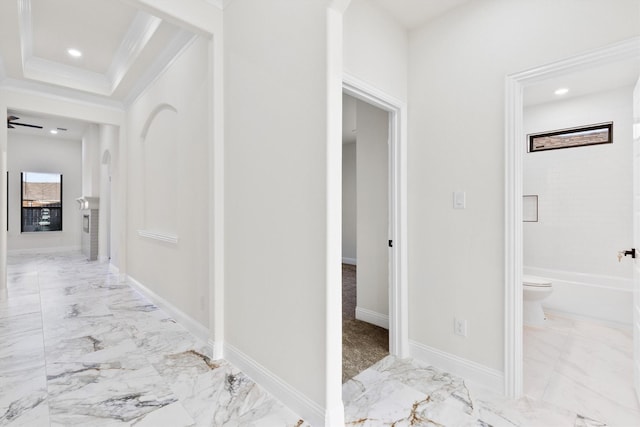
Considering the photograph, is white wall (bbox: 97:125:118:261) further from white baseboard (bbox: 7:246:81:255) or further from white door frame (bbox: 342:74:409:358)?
white door frame (bbox: 342:74:409:358)

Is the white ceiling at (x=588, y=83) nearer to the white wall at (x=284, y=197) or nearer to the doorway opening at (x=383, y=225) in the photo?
the doorway opening at (x=383, y=225)

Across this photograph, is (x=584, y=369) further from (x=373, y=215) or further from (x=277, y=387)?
(x=277, y=387)

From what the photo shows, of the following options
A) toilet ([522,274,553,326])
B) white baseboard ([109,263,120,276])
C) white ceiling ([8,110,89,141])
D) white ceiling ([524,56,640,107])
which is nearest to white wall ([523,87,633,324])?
white ceiling ([524,56,640,107])

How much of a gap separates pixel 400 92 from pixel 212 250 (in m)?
1.92

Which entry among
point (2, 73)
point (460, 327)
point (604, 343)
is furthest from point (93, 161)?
point (604, 343)

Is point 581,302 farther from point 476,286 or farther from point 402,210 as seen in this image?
point 402,210

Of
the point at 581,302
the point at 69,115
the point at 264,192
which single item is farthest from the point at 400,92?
the point at 69,115

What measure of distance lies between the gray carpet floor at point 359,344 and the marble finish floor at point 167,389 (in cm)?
9

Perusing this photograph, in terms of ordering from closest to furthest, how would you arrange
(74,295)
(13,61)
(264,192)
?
(264,192)
(13,61)
(74,295)

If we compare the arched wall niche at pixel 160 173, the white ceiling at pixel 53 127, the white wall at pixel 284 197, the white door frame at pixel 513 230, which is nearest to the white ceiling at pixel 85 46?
the arched wall niche at pixel 160 173

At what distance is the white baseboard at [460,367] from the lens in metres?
2.01

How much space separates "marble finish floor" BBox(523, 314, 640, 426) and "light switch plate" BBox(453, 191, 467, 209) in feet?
4.10

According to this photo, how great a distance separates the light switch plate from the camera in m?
2.19

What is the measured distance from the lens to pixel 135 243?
14.1ft
